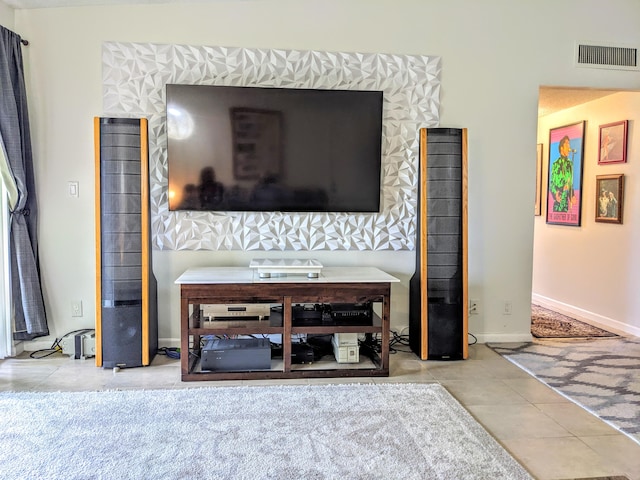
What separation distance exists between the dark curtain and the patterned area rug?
374 centimetres

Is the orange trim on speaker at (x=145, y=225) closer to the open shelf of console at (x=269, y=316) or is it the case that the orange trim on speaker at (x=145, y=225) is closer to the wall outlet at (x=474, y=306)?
the open shelf of console at (x=269, y=316)

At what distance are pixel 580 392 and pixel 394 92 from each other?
7.42 ft

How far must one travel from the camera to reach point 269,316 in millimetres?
→ 2996

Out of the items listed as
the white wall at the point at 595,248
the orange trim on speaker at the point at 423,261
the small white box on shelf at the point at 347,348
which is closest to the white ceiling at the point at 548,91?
the white wall at the point at 595,248

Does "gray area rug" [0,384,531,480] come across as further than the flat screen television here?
No

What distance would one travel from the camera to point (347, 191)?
11.0 feet

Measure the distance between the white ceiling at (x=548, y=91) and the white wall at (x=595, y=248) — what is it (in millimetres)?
130

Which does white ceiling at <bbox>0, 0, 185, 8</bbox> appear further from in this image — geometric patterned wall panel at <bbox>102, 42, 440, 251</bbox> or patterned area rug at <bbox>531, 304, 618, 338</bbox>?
patterned area rug at <bbox>531, 304, 618, 338</bbox>

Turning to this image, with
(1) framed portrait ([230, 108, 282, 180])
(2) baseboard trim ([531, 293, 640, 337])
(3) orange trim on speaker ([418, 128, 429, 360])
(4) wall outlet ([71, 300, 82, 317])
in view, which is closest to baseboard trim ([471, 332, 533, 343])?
(3) orange trim on speaker ([418, 128, 429, 360])

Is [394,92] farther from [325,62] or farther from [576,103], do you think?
[576,103]

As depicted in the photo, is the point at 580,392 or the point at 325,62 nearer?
the point at 580,392

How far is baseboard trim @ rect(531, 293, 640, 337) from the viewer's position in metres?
4.04

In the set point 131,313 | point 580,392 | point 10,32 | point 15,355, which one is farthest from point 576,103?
point 15,355

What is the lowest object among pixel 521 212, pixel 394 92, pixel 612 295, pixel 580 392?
pixel 580 392
